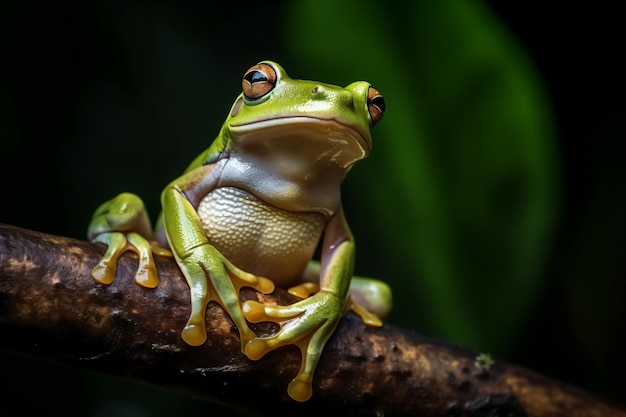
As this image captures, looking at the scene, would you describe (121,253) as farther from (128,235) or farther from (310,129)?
(310,129)

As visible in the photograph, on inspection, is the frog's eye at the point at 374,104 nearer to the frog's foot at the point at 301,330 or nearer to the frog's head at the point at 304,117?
the frog's head at the point at 304,117

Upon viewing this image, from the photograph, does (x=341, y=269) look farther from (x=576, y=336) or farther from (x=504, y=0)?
(x=504, y=0)

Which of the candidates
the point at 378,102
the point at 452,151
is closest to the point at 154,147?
the point at 452,151

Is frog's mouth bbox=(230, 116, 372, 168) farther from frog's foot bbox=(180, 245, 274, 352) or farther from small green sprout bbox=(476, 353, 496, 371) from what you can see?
small green sprout bbox=(476, 353, 496, 371)

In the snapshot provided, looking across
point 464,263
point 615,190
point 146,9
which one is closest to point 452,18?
point 464,263

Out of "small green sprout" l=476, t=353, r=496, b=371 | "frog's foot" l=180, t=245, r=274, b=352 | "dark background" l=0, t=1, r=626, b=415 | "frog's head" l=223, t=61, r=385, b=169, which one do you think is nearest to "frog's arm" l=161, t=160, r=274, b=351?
"frog's foot" l=180, t=245, r=274, b=352

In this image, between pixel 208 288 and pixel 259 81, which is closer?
pixel 208 288
